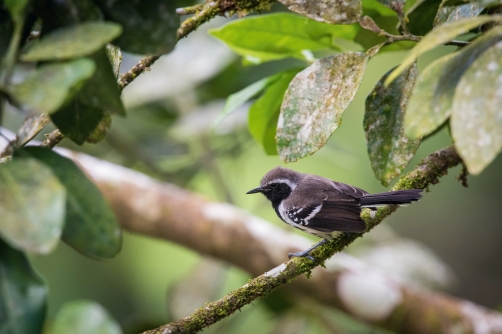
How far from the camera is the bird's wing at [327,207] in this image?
2.17 meters

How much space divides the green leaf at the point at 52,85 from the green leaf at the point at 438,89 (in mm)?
650

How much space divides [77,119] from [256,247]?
2.29 m

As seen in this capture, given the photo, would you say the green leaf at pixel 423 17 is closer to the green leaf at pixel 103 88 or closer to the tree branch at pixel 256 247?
the green leaf at pixel 103 88

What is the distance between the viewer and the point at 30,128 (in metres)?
1.21

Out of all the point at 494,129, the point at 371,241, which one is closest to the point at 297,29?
the point at 494,129

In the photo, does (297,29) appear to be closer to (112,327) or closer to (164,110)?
(112,327)

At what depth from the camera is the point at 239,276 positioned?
550 centimetres

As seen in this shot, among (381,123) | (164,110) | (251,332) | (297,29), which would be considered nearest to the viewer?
(381,123)

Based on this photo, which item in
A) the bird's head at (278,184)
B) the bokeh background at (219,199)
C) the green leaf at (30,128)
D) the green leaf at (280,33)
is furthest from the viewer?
the bokeh background at (219,199)

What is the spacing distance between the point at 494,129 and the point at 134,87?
10.2ft

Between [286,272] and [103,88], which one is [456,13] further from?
[103,88]

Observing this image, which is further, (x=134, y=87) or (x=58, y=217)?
(x=134, y=87)

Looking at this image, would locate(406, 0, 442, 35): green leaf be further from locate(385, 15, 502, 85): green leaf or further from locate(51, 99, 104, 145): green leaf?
locate(51, 99, 104, 145): green leaf

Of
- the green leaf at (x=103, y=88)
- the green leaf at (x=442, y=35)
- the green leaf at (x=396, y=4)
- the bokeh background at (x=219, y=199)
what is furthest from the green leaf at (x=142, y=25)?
the bokeh background at (x=219, y=199)
